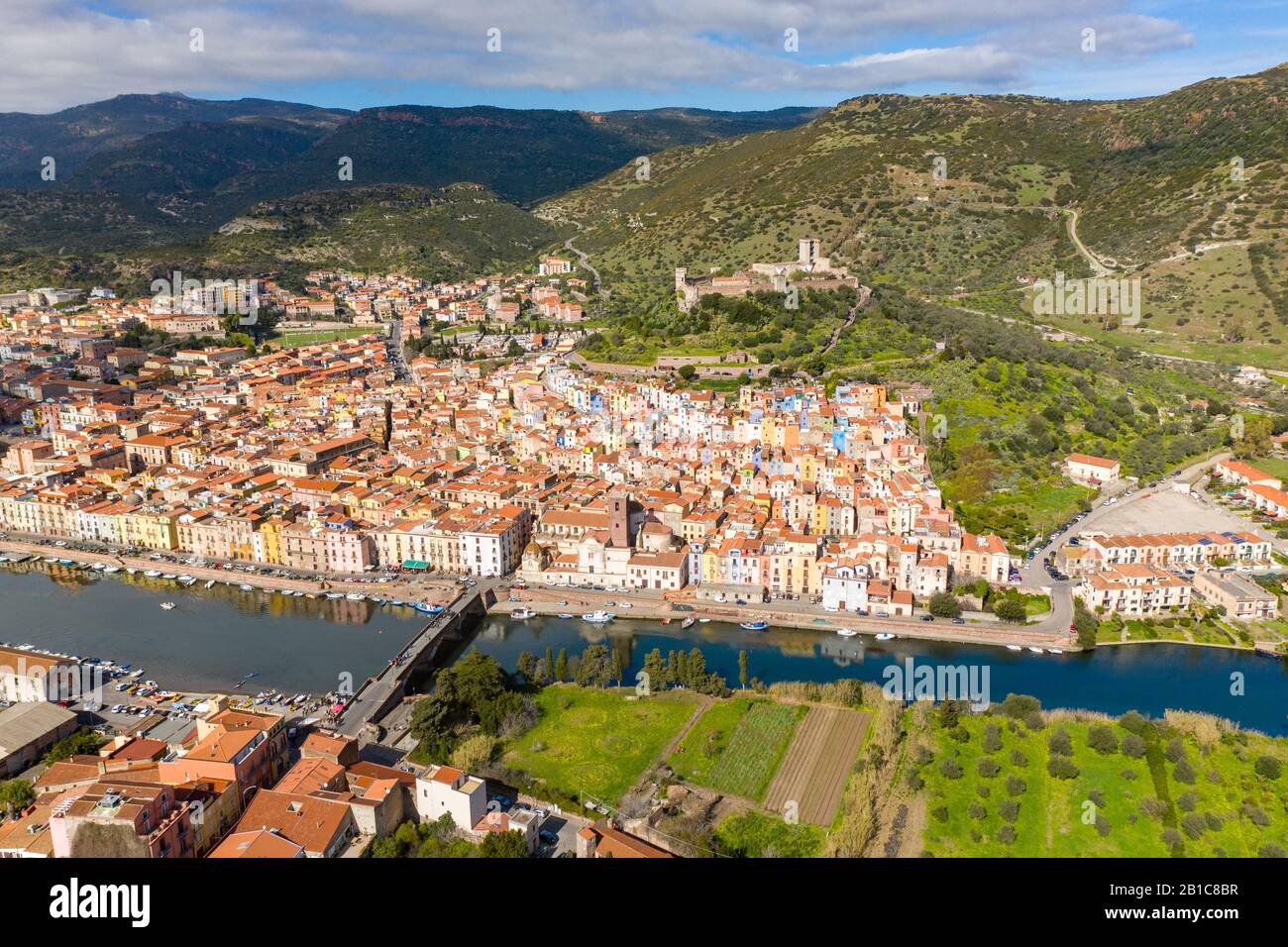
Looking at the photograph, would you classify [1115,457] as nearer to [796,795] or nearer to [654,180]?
[796,795]

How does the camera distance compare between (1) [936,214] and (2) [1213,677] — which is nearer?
(2) [1213,677]

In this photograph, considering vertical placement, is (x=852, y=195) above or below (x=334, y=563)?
above

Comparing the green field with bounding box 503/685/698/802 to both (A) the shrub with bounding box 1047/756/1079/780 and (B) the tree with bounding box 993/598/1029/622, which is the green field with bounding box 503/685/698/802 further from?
(B) the tree with bounding box 993/598/1029/622

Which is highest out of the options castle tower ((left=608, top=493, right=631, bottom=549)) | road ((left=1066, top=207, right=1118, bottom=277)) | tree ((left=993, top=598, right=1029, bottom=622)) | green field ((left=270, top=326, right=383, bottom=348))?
road ((left=1066, top=207, right=1118, bottom=277))

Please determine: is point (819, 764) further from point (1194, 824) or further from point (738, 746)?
point (1194, 824)

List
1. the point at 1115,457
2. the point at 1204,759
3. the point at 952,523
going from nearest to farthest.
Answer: the point at 1204,759 < the point at 952,523 < the point at 1115,457

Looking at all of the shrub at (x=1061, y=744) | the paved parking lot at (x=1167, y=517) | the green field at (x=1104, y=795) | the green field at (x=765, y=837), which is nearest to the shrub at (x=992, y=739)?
the green field at (x=1104, y=795)

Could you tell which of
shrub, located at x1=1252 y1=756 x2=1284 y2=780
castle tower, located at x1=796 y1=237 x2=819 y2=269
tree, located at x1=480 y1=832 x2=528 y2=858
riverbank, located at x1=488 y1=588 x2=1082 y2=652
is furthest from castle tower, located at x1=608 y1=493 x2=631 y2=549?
castle tower, located at x1=796 y1=237 x2=819 y2=269

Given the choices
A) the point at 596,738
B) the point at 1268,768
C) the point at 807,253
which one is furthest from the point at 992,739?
the point at 807,253
